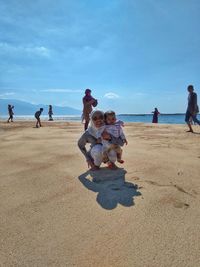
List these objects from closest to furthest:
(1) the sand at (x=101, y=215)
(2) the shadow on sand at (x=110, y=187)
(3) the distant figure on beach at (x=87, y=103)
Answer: (1) the sand at (x=101, y=215) → (2) the shadow on sand at (x=110, y=187) → (3) the distant figure on beach at (x=87, y=103)

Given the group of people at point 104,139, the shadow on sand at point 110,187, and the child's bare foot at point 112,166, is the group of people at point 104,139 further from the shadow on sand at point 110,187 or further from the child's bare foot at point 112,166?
the shadow on sand at point 110,187

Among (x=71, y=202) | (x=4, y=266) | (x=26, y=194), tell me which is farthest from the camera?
(x=26, y=194)

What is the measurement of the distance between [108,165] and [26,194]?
140 centimetres

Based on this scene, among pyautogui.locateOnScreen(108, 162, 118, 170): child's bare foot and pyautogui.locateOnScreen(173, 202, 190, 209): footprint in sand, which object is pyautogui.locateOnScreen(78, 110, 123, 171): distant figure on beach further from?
pyautogui.locateOnScreen(173, 202, 190, 209): footprint in sand

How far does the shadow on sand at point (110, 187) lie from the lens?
271 cm

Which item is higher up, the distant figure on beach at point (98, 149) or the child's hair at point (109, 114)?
the child's hair at point (109, 114)

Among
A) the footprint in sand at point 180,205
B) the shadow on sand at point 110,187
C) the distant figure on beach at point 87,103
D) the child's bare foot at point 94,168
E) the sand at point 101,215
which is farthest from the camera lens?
the distant figure on beach at point 87,103

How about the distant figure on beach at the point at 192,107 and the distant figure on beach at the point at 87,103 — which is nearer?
the distant figure on beach at the point at 87,103

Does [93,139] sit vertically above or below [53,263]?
above

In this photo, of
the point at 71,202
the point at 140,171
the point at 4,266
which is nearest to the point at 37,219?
the point at 71,202

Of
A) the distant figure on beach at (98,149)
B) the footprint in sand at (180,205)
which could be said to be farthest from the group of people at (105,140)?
the footprint in sand at (180,205)

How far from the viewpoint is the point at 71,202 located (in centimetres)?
274

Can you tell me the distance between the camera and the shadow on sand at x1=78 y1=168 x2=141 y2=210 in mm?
2713

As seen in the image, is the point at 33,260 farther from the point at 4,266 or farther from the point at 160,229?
the point at 160,229
